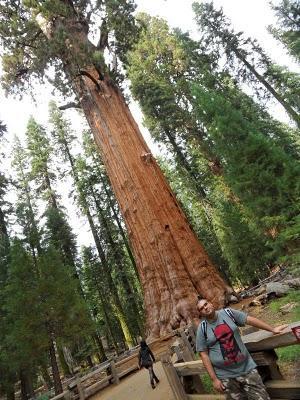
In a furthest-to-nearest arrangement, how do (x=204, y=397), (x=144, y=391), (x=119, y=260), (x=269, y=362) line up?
(x=119, y=260) → (x=144, y=391) → (x=204, y=397) → (x=269, y=362)

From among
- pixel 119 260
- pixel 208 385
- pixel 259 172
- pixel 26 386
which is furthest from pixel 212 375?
pixel 119 260

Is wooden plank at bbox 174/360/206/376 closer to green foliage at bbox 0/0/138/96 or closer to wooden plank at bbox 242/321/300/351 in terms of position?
wooden plank at bbox 242/321/300/351

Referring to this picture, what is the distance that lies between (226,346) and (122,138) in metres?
10.2

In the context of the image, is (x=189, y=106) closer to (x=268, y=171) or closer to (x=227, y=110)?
(x=227, y=110)

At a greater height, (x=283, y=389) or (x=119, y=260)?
(x=119, y=260)

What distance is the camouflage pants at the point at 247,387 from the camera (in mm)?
3355

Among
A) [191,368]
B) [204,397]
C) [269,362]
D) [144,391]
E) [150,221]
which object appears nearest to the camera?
[269,362]

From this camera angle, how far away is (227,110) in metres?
17.9

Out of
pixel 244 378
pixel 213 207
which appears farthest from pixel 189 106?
pixel 244 378

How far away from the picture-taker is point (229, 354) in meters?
3.46

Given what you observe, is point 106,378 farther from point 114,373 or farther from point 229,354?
point 229,354

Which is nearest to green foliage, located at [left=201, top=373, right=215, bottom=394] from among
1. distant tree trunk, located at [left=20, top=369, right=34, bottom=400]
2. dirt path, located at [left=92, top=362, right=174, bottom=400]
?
dirt path, located at [left=92, top=362, right=174, bottom=400]

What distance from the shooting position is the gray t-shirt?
3.43m

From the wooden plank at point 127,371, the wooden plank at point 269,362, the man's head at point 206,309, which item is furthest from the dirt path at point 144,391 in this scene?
the man's head at point 206,309
